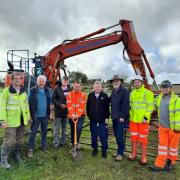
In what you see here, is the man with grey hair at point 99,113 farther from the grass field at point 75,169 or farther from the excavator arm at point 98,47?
the excavator arm at point 98,47

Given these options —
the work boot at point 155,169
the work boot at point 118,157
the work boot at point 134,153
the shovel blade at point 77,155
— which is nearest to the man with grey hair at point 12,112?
the shovel blade at point 77,155

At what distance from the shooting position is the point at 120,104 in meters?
5.45

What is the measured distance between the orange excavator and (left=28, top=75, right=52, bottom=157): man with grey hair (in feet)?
9.80

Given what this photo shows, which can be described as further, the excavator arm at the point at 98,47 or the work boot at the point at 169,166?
the excavator arm at the point at 98,47

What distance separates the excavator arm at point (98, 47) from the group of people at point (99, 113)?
2.49 m

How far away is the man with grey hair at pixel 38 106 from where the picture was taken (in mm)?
5406

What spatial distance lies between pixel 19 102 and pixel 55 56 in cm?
433

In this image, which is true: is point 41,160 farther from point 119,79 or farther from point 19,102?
point 119,79

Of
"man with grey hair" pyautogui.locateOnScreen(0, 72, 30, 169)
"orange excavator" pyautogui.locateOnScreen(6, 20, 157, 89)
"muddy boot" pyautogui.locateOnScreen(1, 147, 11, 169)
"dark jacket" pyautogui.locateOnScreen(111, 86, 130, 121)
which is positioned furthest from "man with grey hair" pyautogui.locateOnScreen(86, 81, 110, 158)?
"orange excavator" pyautogui.locateOnScreen(6, 20, 157, 89)

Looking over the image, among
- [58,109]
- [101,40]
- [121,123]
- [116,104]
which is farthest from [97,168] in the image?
[101,40]

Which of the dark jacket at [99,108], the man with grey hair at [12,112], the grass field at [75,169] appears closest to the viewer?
the grass field at [75,169]

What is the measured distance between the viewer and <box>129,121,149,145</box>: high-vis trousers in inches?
210

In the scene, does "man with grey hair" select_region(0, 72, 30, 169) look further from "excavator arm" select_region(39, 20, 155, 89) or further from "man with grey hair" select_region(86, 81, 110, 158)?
"excavator arm" select_region(39, 20, 155, 89)

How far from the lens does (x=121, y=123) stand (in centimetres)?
545
